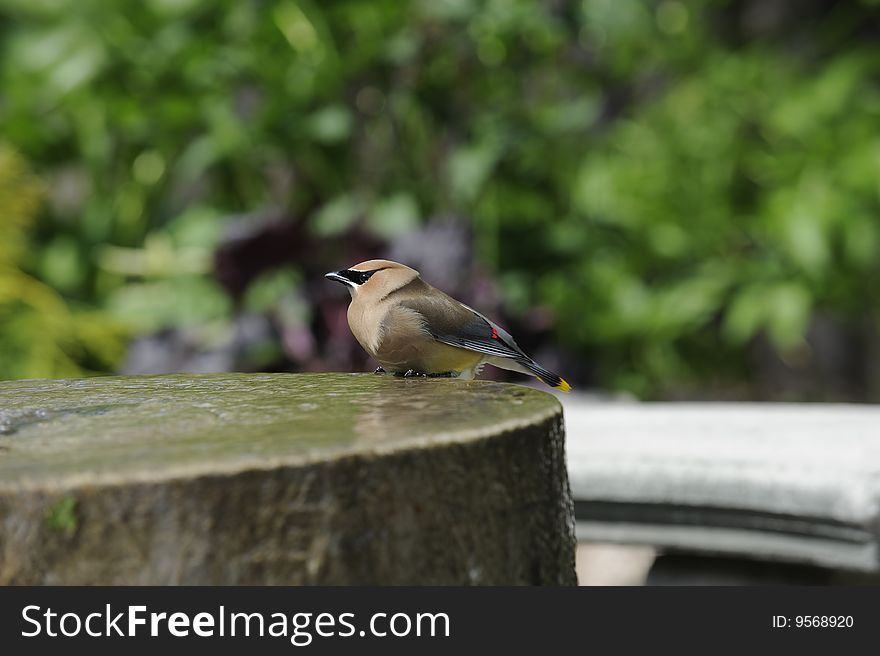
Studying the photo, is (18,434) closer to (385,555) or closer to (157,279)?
(385,555)

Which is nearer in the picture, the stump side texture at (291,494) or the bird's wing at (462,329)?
the stump side texture at (291,494)

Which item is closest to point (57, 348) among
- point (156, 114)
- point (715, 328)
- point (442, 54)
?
point (156, 114)

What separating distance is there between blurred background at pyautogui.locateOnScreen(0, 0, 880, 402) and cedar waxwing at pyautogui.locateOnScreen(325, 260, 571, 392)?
6.41 feet

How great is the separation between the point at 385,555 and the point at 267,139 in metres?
3.13

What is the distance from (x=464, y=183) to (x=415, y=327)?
247 cm

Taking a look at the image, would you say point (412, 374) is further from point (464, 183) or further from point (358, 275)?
point (464, 183)

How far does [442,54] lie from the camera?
13.1 ft

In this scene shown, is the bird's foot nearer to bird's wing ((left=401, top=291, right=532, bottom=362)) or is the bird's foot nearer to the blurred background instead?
bird's wing ((left=401, top=291, right=532, bottom=362))

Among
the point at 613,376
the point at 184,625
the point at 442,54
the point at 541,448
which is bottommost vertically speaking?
the point at 613,376

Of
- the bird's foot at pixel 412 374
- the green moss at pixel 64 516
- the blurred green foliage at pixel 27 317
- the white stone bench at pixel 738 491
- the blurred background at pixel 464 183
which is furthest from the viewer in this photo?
the blurred green foliage at pixel 27 317

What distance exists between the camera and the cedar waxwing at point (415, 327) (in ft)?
4.62

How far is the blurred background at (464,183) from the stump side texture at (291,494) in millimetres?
2242

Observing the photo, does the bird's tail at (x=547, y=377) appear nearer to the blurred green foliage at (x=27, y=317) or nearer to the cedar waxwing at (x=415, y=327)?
the cedar waxwing at (x=415, y=327)

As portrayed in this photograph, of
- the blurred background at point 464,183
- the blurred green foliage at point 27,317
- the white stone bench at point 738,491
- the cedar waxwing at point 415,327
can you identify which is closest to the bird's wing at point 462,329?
the cedar waxwing at point 415,327
